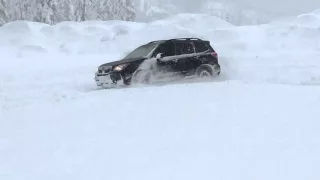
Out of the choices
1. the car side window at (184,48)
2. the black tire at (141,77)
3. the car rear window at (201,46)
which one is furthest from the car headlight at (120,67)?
the car rear window at (201,46)

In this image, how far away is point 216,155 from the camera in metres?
5.49

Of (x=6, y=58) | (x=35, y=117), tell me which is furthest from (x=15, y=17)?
(x=35, y=117)

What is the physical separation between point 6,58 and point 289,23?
2050 cm

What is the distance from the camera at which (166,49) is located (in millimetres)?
13375

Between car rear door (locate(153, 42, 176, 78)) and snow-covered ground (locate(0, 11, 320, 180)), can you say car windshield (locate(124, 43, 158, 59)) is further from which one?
snow-covered ground (locate(0, 11, 320, 180))

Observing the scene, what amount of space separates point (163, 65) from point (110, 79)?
1.77m

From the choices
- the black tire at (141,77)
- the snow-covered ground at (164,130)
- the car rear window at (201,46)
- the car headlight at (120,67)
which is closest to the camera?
the snow-covered ground at (164,130)

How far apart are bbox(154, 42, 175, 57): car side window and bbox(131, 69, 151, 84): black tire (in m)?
0.85

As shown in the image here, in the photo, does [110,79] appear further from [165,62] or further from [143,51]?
[165,62]

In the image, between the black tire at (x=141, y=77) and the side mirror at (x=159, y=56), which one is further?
the side mirror at (x=159, y=56)

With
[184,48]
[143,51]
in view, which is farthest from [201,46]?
[143,51]

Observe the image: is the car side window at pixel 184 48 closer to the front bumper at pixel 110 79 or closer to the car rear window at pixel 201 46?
the car rear window at pixel 201 46

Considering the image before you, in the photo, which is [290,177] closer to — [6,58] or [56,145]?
[56,145]

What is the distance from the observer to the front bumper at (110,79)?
40.9 feet
